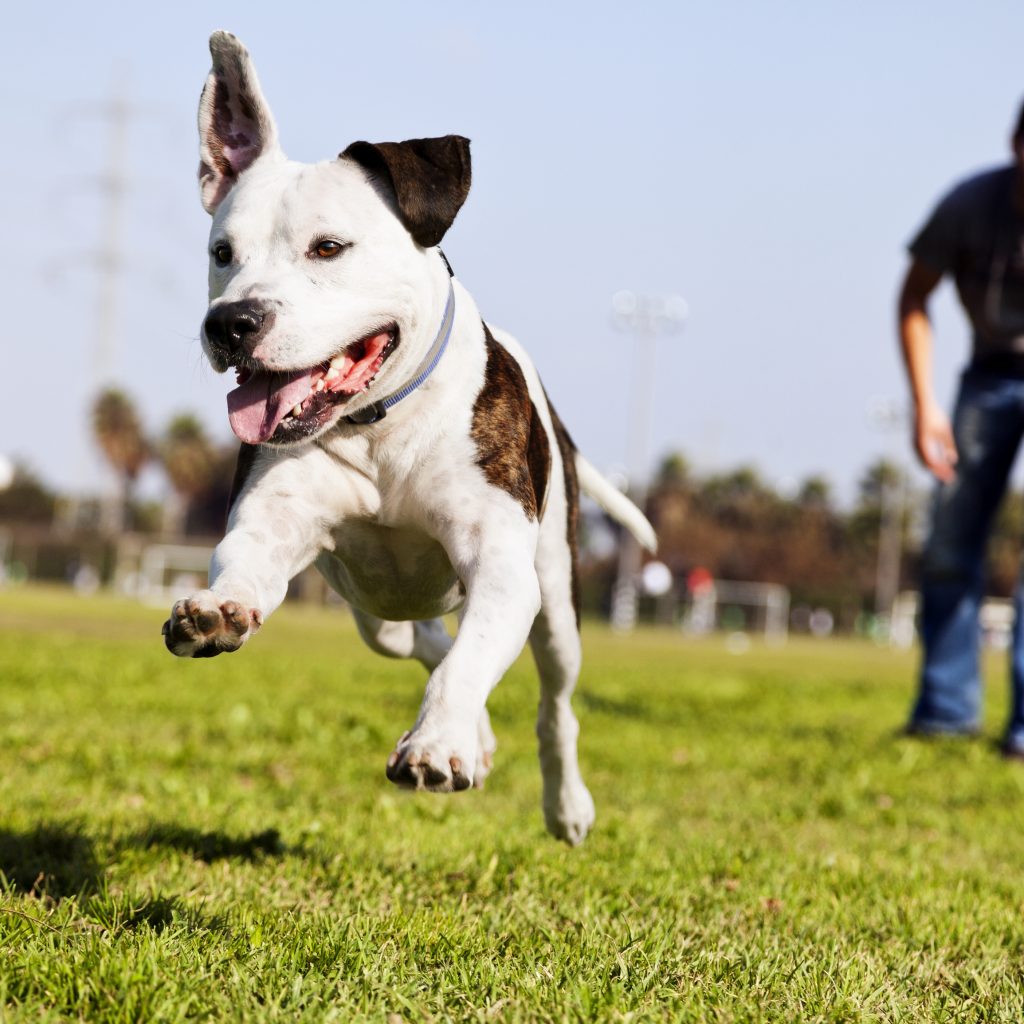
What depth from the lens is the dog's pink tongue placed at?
132 inches

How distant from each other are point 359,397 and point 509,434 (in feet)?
1.34

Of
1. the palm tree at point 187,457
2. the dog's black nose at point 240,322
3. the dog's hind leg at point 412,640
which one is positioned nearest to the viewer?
the dog's black nose at point 240,322

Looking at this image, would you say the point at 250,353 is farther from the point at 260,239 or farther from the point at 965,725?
the point at 965,725

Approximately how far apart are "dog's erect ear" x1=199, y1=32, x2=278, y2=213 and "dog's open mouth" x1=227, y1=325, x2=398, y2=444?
0.59 metres

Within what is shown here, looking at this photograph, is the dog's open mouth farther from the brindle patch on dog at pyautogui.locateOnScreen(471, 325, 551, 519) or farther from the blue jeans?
the blue jeans

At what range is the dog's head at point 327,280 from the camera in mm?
3262

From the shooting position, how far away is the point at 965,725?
902 cm

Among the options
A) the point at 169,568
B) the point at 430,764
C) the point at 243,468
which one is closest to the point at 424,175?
the point at 243,468

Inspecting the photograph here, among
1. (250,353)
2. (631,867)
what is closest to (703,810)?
(631,867)

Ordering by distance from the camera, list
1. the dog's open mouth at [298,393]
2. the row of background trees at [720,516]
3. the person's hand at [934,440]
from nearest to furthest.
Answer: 1. the dog's open mouth at [298,393]
2. the person's hand at [934,440]
3. the row of background trees at [720,516]

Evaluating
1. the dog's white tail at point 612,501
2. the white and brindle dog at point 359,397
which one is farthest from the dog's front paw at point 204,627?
the dog's white tail at point 612,501

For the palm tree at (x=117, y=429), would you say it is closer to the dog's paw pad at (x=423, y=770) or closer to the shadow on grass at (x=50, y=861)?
the shadow on grass at (x=50, y=861)

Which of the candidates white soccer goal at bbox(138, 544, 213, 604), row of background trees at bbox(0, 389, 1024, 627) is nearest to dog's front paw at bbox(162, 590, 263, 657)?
white soccer goal at bbox(138, 544, 213, 604)

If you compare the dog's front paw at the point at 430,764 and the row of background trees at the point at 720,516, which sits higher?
the dog's front paw at the point at 430,764
